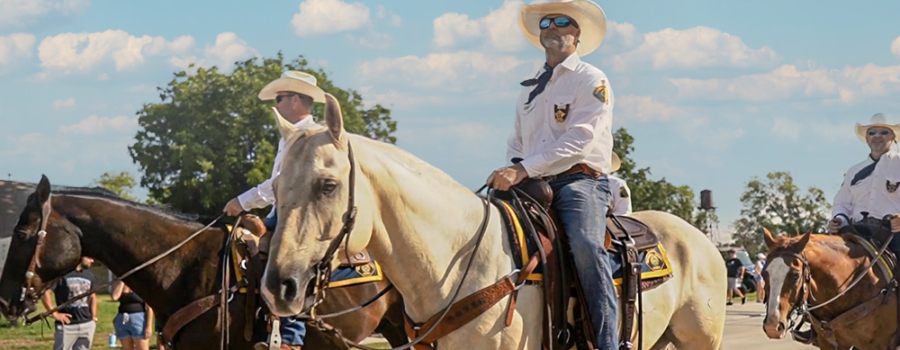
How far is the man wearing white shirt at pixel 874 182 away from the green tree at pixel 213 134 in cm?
3260

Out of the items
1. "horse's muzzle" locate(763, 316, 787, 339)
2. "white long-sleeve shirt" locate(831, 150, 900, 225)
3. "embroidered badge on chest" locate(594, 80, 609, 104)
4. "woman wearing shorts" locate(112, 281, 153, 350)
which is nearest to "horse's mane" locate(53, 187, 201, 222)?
"embroidered badge on chest" locate(594, 80, 609, 104)

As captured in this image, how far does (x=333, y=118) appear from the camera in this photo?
433 centimetres

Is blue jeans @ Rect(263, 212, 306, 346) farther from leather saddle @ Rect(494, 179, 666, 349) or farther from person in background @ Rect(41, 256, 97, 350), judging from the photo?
person in background @ Rect(41, 256, 97, 350)

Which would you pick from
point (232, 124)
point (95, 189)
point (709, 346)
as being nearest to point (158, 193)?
point (232, 124)

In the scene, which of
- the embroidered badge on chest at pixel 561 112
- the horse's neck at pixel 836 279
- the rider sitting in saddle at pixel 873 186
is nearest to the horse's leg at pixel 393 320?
the embroidered badge on chest at pixel 561 112

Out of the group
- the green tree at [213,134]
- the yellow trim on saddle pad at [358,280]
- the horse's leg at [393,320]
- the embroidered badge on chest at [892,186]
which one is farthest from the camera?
the green tree at [213,134]

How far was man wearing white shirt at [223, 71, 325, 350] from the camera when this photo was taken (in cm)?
752

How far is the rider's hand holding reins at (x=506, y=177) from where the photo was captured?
5.22m

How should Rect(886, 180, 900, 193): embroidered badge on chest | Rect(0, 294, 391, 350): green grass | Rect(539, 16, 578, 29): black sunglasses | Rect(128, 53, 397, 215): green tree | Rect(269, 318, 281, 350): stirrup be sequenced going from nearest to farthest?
Rect(539, 16, 578, 29): black sunglasses, Rect(269, 318, 281, 350): stirrup, Rect(886, 180, 900, 193): embroidered badge on chest, Rect(0, 294, 391, 350): green grass, Rect(128, 53, 397, 215): green tree

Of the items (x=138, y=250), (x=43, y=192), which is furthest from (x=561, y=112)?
(x=43, y=192)

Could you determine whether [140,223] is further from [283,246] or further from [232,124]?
[232,124]

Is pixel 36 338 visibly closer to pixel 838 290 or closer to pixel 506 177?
pixel 838 290

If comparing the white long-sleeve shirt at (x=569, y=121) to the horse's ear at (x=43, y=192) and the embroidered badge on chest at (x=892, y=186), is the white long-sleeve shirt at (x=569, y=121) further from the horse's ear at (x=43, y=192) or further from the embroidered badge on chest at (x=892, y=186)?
the embroidered badge on chest at (x=892, y=186)

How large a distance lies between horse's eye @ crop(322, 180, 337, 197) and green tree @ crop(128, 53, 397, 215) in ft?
126
